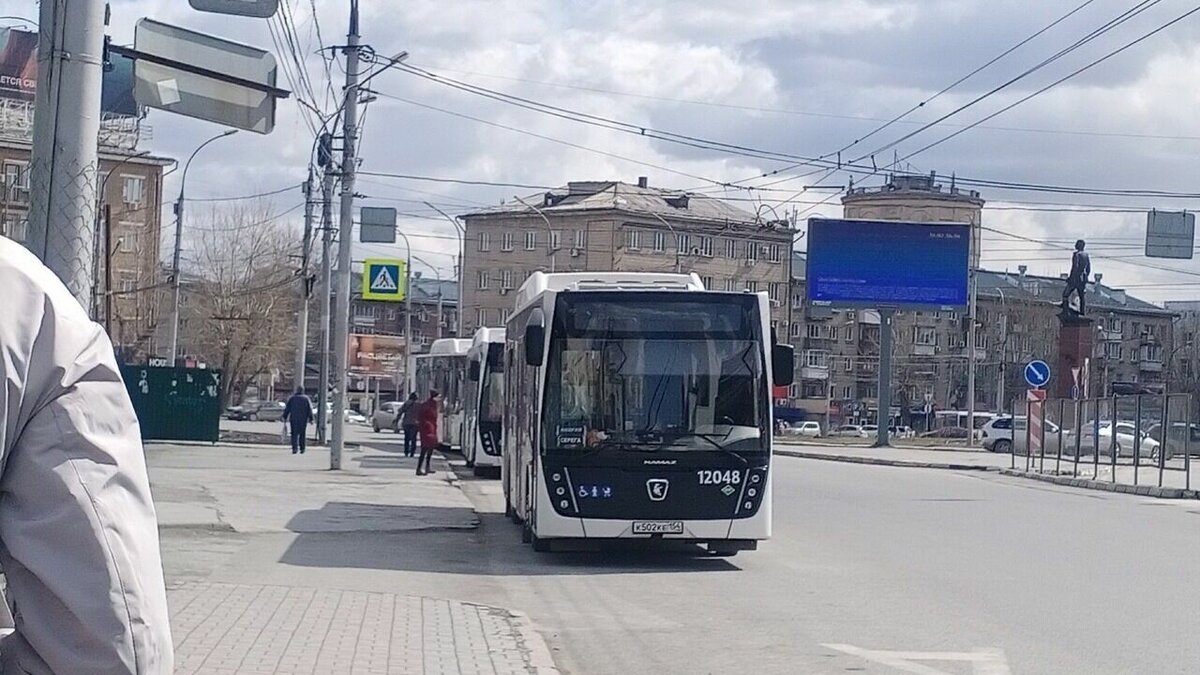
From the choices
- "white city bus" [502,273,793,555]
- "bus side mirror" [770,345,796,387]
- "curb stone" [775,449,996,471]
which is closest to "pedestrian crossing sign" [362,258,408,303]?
"curb stone" [775,449,996,471]

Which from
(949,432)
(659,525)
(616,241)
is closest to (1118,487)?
(659,525)

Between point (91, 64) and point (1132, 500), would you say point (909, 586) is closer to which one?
point (91, 64)

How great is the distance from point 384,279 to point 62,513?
129ft

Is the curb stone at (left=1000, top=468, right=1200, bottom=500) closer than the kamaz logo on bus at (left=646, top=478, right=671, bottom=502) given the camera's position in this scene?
No

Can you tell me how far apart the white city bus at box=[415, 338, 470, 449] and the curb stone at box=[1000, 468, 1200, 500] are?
545 inches

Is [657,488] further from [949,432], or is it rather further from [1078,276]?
[949,432]

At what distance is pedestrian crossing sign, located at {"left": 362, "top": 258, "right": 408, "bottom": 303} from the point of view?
134 feet

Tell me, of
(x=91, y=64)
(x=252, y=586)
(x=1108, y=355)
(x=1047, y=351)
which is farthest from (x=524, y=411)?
(x=1108, y=355)

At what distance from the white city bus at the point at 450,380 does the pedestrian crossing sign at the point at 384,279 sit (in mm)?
2016

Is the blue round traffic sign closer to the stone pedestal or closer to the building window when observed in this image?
the stone pedestal

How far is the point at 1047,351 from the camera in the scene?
97125 millimetres

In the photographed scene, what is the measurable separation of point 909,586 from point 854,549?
135 inches

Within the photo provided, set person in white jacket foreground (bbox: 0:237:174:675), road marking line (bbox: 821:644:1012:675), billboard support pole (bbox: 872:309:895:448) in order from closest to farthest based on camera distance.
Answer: person in white jacket foreground (bbox: 0:237:174:675) → road marking line (bbox: 821:644:1012:675) → billboard support pole (bbox: 872:309:895:448)

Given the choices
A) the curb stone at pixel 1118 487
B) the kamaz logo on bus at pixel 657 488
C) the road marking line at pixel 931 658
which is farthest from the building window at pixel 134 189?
the road marking line at pixel 931 658
